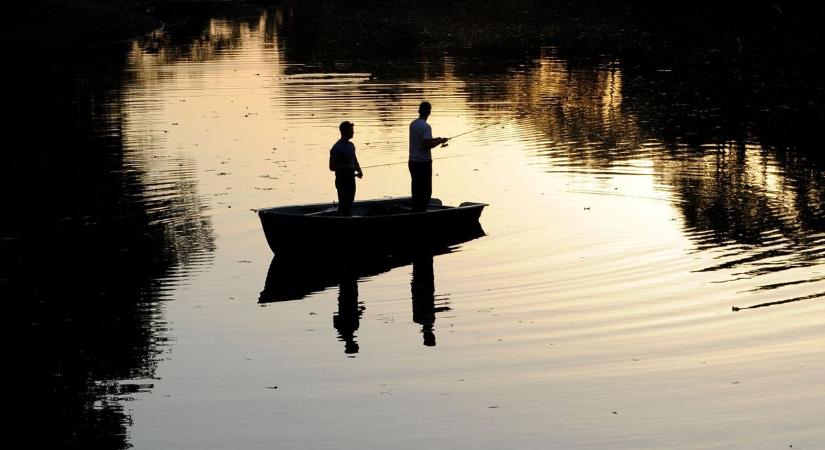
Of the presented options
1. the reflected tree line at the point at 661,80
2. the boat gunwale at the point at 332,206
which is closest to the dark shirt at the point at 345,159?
the boat gunwale at the point at 332,206

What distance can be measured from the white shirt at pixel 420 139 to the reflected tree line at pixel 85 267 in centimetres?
376

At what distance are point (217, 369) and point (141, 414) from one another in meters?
1.77

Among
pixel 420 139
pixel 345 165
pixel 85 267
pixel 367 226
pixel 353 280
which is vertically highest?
pixel 420 139

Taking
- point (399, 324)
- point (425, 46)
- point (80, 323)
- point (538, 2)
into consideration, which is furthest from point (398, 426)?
point (538, 2)

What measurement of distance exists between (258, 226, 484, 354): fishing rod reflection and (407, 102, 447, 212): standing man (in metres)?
0.92

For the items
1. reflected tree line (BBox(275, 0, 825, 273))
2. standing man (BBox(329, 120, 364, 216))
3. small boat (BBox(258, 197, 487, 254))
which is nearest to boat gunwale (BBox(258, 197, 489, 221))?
small boat (BBox(258, 197, 487, 254))

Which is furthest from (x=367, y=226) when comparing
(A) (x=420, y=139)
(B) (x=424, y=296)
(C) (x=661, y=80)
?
(C) (x=661, y=80)

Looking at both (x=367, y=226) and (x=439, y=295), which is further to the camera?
(x=367, y=226)

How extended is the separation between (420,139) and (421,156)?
1.03 feet

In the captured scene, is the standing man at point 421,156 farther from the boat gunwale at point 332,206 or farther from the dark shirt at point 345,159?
the dark shirt at point 345,159

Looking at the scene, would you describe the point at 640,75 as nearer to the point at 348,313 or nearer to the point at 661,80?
the point at 661,80

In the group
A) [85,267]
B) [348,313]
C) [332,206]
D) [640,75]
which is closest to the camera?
[348,313]

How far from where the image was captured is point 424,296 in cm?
1994

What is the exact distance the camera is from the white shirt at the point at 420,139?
2353 centimetres
